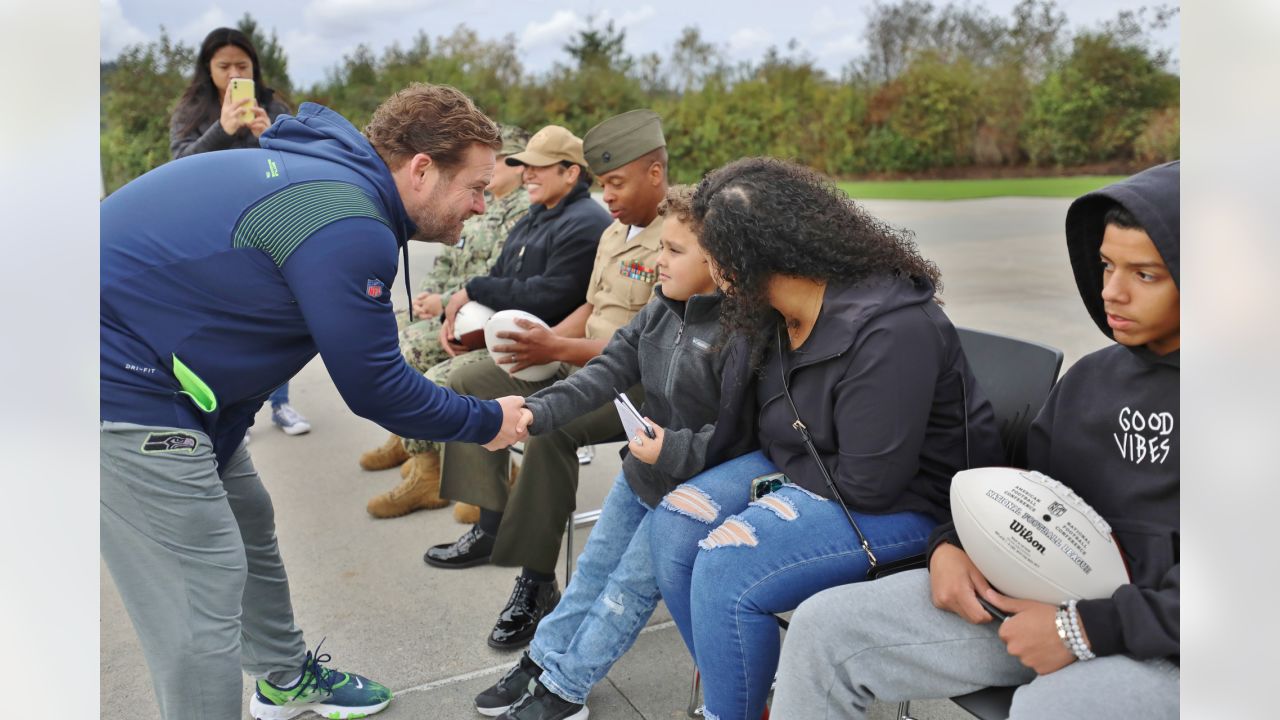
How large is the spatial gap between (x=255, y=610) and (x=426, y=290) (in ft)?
7.69

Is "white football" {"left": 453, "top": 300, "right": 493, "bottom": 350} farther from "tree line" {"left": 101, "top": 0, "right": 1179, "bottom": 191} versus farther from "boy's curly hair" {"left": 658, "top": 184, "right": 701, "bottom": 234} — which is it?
"tree line" {"left": 101, "top": 0, "right": 1179, "bottom": 191}

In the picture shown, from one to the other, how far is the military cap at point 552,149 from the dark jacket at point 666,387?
1277 millimetres

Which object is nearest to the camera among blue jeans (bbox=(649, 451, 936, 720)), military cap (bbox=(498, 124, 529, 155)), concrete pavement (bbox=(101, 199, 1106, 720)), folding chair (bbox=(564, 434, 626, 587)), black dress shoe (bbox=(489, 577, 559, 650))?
blue jeans (bbox=(649, 451, 936, 720))

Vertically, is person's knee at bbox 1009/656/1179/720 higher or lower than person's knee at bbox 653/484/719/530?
lower

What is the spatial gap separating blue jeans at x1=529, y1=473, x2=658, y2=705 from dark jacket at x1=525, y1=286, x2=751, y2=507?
0.11 meters

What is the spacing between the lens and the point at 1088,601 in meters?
1.72

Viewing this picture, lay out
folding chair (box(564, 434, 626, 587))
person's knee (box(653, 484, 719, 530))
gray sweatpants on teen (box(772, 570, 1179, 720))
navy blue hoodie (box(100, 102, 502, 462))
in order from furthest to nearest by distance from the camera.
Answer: folding chair (box(564, 434, 626, 587))
person's knee (box(653, 484, 719, 530))
navy blue hoodie (box(100, 102, 502, 462))
gray sweatpants on teen (box(772, 570, 1179, 720))

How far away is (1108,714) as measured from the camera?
1614 millimetres

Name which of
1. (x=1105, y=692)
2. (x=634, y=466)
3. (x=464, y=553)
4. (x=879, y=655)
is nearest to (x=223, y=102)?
(x=464, y=553)

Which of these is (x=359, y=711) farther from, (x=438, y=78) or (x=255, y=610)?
(x=438, y=78)

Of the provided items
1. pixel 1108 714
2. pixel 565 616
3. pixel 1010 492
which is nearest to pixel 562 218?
pixel 565 616

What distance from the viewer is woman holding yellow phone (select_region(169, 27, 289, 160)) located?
183 inches

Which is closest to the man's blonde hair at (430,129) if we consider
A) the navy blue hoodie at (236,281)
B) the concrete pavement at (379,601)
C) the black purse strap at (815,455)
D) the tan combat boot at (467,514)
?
the navy blue hoodie at (236,281)

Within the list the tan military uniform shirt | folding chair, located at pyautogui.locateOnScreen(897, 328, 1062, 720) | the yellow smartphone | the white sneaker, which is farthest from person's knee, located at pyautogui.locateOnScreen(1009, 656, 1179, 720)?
the white sneaker
